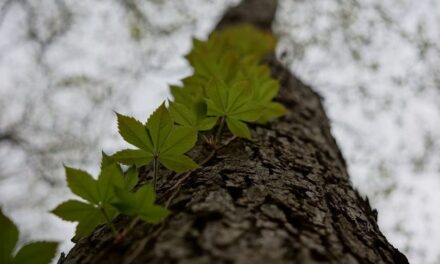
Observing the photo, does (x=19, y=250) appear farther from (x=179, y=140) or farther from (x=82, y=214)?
(x=179, y=140)

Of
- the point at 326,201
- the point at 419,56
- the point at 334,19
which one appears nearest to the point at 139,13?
the point at 334,19

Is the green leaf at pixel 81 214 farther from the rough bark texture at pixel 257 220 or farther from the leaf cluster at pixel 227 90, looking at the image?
the leaf cluster at pixel 227 90

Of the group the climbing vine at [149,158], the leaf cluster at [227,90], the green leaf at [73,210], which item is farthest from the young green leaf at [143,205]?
the leaf cluster at [227,90]

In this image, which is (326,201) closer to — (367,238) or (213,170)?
(367,238)

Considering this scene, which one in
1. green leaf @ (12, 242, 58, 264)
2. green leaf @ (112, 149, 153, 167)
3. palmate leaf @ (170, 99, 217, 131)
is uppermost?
palmate leaf @ (170, 99, 217, 131)

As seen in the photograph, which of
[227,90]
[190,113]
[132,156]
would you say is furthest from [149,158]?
[227,90]

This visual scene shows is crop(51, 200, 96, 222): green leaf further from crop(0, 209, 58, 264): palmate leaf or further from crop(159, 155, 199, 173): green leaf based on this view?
crop(159, 155, 199, 173): green leaf

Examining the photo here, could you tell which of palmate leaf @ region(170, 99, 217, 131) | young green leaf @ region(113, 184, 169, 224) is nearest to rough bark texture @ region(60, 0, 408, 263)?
young green leaf @ region(113, 184, 169, 224)
